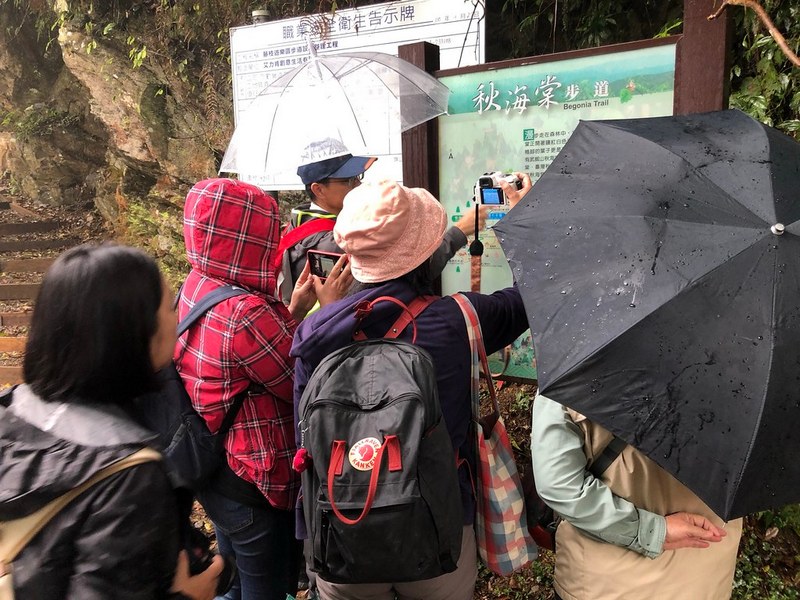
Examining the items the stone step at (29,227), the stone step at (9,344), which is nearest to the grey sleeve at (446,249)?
the stone step at (9,344)

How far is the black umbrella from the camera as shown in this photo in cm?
122

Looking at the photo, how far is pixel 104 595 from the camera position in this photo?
3.76 ft

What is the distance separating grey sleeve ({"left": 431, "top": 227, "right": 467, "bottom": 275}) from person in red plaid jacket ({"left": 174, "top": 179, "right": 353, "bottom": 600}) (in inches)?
13.3

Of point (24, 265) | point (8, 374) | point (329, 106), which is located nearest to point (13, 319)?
point (24, 265)

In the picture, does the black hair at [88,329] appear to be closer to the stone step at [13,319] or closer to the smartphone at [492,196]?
the smartphone at [492,196]

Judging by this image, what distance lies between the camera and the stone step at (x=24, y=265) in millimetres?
10023

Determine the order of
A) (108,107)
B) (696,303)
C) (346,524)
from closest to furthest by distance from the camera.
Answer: (696,303) → (346,524) → (108,107)

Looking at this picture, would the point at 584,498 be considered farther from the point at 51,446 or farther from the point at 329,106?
the point at 329,106

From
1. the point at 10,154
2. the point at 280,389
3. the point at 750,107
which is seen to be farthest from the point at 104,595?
the point at 10,154

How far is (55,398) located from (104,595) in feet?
1.42

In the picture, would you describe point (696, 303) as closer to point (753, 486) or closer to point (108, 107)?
point (753, 486)

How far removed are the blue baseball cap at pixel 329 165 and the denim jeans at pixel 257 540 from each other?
1.49 metres

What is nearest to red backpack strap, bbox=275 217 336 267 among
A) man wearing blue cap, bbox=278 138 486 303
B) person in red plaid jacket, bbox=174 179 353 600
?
man wearing blue cap, bbox=278 138 486 303

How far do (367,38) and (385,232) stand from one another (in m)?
2.64
